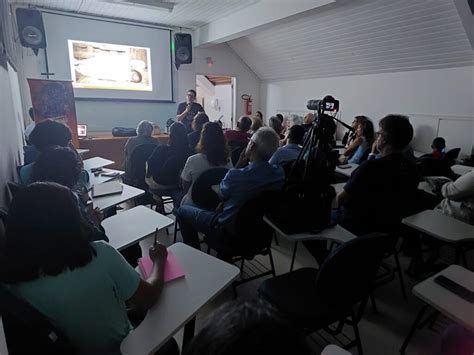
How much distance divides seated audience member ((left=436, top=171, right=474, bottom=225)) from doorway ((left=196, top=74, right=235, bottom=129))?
6.82m

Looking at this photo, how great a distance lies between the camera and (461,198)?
208cm

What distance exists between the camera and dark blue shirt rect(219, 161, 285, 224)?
192 cm

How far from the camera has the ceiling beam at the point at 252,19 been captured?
4565 millimetres

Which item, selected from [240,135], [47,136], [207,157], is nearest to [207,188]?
[207,157]

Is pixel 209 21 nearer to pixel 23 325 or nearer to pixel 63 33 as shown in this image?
pixel 63 33

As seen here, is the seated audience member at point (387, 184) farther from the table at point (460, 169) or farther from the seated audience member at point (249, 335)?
the table at point (460, 169)

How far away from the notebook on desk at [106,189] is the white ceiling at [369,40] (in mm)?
3908

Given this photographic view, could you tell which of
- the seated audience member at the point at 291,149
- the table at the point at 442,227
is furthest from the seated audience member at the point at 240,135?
the table at the point at 442,227

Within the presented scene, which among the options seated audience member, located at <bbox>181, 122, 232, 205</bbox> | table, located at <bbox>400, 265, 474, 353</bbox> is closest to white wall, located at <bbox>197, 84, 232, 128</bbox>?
seated audience member, located at <bbox>181, 122, 232, 205</bbox>

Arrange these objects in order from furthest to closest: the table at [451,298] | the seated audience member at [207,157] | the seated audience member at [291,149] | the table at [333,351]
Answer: the seated audience member at [291,149] < the seated audience member at [207,157] < the table at [451,298] < the table at [333,351]

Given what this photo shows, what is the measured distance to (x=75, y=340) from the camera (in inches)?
36.5

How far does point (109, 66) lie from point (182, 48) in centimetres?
168

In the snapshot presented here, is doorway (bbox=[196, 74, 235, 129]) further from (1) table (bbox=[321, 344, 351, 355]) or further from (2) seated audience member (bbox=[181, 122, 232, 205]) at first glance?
(1) table (bbox=[321, 344, 351, 355])

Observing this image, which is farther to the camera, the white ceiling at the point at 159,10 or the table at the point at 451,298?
the white ceiling at the point at 159,10
